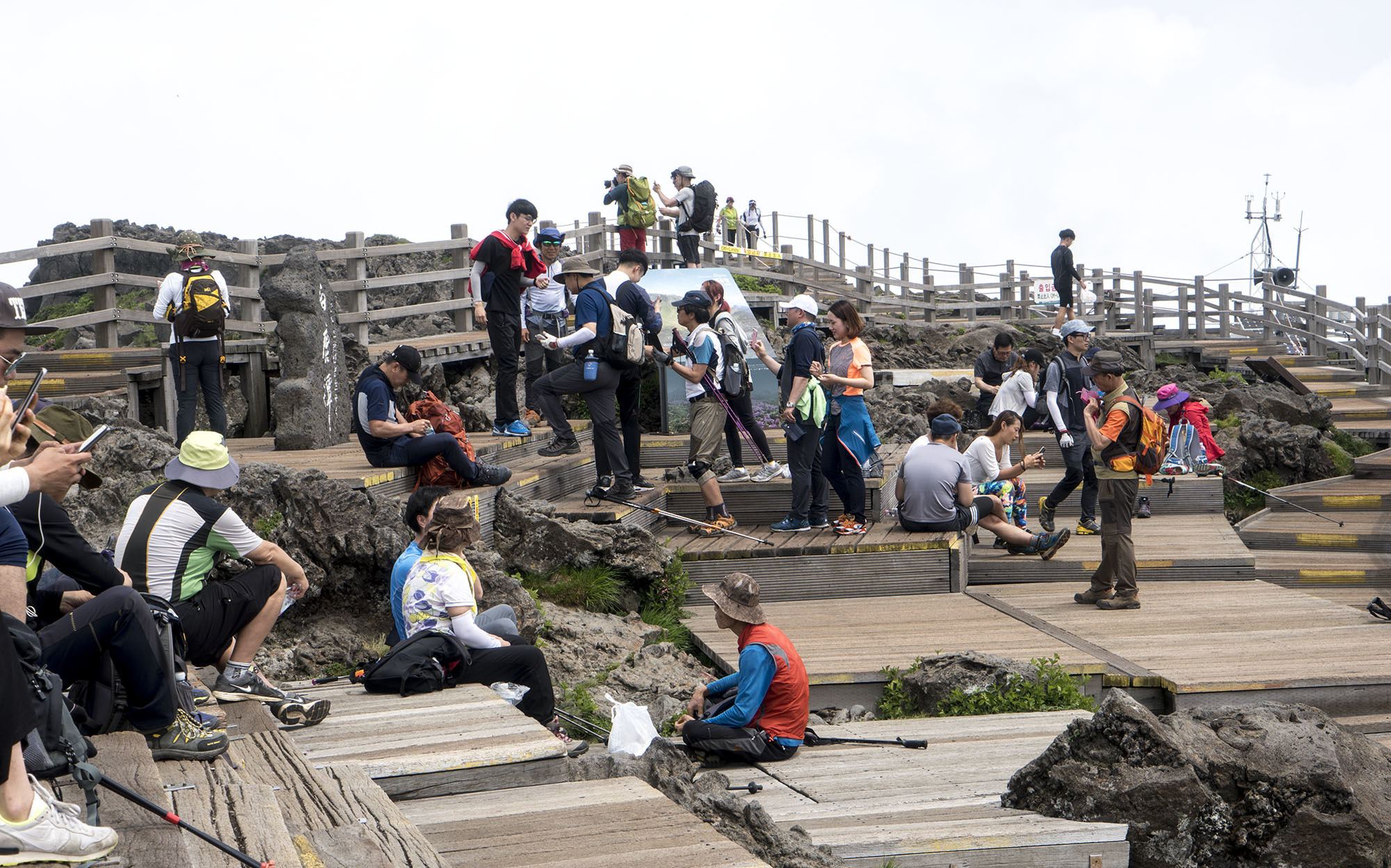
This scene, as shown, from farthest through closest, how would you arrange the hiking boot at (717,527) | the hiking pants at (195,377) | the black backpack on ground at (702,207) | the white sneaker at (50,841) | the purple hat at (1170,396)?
the black backpack on ground at (702,207), the purple hat at (1170,396), the hiking boot at (717,527), the hiking pants at (195,377), the white sneaker at (50,841)

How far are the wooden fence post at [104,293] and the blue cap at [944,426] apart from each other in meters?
8.22

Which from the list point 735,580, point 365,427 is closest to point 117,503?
point 365,427

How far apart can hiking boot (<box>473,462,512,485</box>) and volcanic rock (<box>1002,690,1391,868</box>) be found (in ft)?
17.5

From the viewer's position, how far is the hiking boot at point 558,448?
11719mm

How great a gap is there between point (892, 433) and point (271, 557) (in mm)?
11953

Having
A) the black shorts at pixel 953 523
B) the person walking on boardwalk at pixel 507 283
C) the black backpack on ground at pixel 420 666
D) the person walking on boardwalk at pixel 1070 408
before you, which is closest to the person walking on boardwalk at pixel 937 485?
the black shorts at pixel 953 523

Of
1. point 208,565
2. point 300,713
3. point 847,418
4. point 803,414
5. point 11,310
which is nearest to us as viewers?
point 11,310

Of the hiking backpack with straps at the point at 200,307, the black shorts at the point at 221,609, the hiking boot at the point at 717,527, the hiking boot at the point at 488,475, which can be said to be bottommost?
the hiking boot at the point at 717,527

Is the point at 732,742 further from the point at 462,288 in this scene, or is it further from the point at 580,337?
the point at 462,288

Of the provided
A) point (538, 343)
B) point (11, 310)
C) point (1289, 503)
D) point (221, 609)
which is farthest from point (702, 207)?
point (11, 310)

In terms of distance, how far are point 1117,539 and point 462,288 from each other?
384 inches

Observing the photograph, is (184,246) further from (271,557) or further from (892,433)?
(892,433)

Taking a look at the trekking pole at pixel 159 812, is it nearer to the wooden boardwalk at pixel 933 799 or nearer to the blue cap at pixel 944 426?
the wooden boardwalk at pixel 933 799

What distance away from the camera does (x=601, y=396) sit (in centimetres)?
996
